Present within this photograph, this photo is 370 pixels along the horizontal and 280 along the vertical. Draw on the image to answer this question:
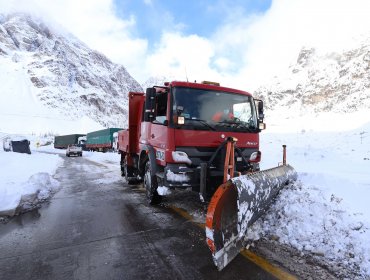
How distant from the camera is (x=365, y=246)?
166 inches

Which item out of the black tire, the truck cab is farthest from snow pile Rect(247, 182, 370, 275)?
the black tire

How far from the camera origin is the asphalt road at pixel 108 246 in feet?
13.1

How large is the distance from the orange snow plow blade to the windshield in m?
1.60

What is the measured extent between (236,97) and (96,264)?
4.29 meters

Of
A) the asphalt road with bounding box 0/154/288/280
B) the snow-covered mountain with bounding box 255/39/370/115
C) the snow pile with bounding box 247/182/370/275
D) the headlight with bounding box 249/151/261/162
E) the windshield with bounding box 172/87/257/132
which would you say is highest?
the snow-covered mountain with bounding box 255/39/370/115

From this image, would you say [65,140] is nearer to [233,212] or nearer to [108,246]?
[108,246]

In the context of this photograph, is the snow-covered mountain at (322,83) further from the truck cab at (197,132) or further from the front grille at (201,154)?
the front grille at (201,154)

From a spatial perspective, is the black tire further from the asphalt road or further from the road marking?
the road marking

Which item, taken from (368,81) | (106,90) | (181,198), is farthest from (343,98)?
(106,90)

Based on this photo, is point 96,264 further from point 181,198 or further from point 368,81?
point 368,81

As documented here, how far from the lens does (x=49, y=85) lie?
6029 inches

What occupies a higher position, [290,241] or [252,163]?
[252,163]

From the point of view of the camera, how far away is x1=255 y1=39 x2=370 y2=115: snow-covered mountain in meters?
82.6

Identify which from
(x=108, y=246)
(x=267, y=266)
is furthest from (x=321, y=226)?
(x=108, y=246)
